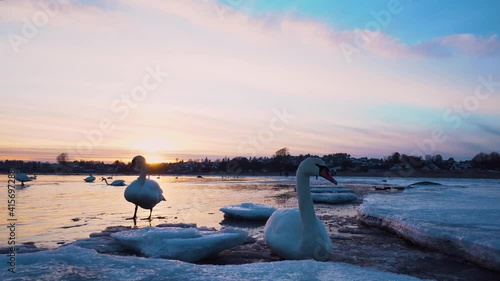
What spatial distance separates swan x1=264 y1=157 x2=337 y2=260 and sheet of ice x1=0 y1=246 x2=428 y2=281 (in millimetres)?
1156

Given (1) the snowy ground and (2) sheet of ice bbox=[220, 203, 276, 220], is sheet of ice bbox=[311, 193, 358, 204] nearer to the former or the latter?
(2) sheet of ice bbox=[220, 203, 276, 220]

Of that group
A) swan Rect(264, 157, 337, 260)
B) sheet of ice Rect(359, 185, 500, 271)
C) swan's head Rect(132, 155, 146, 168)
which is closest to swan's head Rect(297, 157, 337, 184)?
swan Rect(264, 157, 337, 260)

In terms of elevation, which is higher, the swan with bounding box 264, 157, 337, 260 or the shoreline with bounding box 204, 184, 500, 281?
the swan with bounding box 264, 157, 337, 260

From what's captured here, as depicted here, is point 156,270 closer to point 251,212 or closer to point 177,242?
point 177,242

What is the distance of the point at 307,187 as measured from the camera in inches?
246

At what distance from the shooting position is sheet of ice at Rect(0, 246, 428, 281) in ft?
13.0

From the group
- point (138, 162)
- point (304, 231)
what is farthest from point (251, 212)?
point (304, 231)

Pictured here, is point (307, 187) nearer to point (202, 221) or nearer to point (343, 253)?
point (343, 253)

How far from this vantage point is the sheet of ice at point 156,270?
396 centimetres

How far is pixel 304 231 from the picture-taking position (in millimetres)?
5801

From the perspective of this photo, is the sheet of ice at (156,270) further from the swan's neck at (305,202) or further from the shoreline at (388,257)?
the shoreline at (388,257)

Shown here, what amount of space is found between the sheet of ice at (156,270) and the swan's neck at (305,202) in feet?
4.48

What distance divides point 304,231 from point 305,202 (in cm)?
46

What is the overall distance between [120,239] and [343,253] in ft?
12.1
